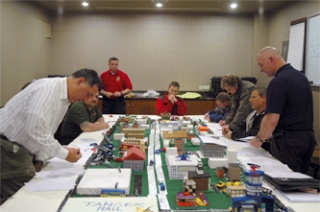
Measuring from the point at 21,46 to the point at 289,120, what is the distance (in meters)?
4.30

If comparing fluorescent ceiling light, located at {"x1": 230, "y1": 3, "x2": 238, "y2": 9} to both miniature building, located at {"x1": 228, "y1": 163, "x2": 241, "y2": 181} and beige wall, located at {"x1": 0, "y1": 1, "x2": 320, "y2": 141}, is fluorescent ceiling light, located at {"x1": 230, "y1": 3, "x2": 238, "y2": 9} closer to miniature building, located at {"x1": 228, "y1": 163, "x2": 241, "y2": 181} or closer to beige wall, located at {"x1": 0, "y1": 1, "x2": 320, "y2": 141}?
beige wall, located at {"x1": 0, "y1": 1, "x2": 320, "y2": 141}

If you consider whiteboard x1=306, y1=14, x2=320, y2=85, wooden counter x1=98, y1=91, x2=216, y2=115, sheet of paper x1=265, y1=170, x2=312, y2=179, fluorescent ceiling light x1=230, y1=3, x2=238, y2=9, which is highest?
fluorescent ceiling light x1=230, y1=3, x2=238, y2=9

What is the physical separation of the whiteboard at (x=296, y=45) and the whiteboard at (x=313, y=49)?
0.13 m

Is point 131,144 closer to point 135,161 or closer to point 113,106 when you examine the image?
point 135,161

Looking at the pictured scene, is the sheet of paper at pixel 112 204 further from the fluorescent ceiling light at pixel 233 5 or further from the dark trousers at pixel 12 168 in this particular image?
the fluorescent ceiling light at pixel 233 5

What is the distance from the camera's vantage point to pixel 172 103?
4660 millimetres

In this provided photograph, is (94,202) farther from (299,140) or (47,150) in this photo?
(299,140)

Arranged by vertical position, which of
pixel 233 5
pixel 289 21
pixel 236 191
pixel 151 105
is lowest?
pixel 151 105

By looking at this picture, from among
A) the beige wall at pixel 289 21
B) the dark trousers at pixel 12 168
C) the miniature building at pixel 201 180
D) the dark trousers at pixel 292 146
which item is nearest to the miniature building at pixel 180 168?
the miniature building at pixel 201 180

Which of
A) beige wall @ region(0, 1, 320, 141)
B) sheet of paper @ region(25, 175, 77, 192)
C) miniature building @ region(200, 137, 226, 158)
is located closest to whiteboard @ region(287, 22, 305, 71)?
beige wall @ region(0, 1, 320, 141)

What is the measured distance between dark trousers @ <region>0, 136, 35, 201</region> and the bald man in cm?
180

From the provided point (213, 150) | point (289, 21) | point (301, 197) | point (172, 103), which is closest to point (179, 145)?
point (213, 150)

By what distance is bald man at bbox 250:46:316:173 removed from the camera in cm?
262

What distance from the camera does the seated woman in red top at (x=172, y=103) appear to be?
15.2ft
